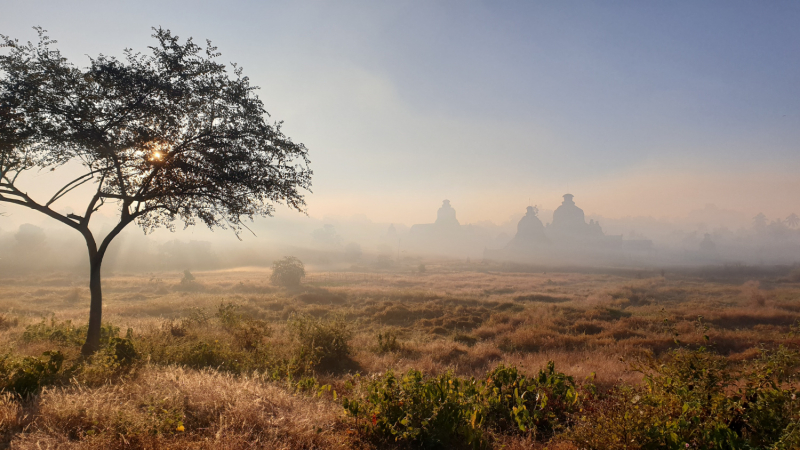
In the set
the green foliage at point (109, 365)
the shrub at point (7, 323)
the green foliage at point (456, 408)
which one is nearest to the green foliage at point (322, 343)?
the green foliage at point (109, 365)

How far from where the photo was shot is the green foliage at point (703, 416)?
3.85m

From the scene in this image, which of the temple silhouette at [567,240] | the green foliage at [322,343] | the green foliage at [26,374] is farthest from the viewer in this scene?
the temple silhouette at [567,240]

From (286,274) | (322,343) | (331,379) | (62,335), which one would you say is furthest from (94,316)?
(286,274)

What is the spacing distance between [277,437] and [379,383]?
72.1 inches

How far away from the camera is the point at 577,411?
19.1ft

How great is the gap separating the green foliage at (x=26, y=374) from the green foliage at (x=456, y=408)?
5256 millimetres

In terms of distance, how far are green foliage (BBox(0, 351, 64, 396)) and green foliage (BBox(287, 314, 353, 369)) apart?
4.76 metres

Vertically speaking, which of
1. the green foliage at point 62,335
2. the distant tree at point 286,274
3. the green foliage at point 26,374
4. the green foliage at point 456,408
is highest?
the green foliage at point 26,374

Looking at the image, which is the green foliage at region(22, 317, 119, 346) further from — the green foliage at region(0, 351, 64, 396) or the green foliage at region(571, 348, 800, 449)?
the green foliage at region(571, 348, 800, 449)

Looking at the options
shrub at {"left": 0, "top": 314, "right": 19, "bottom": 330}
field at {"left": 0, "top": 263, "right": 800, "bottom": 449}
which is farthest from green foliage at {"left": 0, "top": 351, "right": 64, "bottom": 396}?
A: shrub at {"left": 0, "top": 314, "right": 19, "bottom": 330}

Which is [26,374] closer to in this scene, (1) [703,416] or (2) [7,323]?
(1) [703,416]

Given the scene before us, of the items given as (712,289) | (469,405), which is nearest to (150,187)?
(469,405)

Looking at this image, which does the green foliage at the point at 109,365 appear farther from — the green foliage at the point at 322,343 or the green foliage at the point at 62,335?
the green foliage at the point at 322,343

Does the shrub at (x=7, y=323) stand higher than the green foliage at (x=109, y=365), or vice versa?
the green foliage at (x=109, y=365)
